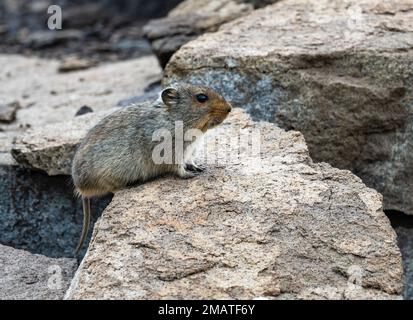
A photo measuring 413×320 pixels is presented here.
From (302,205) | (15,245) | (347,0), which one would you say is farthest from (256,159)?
(347,0)

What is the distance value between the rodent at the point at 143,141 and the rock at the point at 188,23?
3.96 meters

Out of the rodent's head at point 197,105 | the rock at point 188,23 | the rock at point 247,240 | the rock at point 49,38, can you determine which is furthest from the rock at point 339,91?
the rock at point 49,38

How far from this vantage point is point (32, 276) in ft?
19.0

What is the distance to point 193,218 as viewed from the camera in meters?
5.30

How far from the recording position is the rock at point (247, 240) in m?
4.59

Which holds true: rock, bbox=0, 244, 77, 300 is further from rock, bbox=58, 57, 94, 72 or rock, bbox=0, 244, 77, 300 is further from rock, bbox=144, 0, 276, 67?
rock, bbox=58, 57, 94, 72

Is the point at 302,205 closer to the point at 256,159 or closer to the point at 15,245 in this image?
the point at 256,159

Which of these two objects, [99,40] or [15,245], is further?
[99,40]

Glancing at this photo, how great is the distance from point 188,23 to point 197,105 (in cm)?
469

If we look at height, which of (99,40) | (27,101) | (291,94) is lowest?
(99,40)

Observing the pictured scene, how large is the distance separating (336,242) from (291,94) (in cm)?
299

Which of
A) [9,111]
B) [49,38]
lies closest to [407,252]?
[9,111]

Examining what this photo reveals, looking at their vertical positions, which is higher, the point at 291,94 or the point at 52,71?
the point at 291,94

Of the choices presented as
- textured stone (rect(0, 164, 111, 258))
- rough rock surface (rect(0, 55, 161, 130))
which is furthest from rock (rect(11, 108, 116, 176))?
rough rock surface (rect(0, 55, 161, 130))
